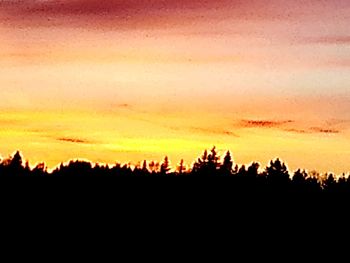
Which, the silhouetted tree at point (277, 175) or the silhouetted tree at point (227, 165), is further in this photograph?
the silhouetted tree at point (227, 165)

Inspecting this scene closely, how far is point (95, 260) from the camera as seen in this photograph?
72.1 meters

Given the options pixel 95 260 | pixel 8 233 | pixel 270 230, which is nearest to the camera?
pixel 95 260

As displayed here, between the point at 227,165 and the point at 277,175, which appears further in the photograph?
the point at 227,165

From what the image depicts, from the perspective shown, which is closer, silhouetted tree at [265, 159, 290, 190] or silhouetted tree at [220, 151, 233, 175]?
silhouetted tree at [265, 159, 290, 190]

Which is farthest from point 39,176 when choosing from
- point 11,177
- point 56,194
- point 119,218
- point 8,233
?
point 8,233

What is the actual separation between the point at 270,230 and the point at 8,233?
2446 centimetres

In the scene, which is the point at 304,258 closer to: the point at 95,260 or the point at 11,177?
the point at 95,260

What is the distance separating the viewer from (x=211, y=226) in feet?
273

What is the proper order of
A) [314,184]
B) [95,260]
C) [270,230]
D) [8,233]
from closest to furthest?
[95,260], [8,233], [270,230], [314,184]

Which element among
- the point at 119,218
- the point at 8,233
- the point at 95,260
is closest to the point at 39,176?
the point at 119,218

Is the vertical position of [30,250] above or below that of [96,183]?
below

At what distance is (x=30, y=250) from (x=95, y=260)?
18.9 feet

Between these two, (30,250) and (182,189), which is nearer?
(30,250)

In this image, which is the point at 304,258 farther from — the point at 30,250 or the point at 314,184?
the point at 314,184
